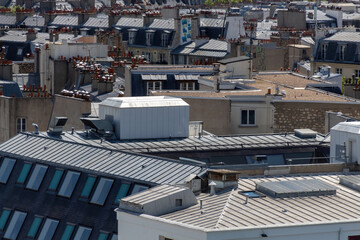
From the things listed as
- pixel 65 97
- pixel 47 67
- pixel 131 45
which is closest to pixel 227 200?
pixel 65 97

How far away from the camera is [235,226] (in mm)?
28703

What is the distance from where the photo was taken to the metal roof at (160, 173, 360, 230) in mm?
29078

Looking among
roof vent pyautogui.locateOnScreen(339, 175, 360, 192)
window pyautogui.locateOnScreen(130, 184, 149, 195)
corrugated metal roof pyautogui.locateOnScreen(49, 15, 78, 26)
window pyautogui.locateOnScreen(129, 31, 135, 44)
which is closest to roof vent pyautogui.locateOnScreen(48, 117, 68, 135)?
window pyautogui.locateOnScreen(130, 184, 149, 195)

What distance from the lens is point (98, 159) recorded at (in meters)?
37.0

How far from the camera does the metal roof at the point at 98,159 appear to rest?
113 feet

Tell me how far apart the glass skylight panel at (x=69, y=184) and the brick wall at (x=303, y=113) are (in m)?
14.8

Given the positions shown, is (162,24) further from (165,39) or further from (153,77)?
(153,77)

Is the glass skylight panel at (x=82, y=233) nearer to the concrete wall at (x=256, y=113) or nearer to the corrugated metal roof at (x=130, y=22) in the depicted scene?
the concrete wall at (x=256, y=113)

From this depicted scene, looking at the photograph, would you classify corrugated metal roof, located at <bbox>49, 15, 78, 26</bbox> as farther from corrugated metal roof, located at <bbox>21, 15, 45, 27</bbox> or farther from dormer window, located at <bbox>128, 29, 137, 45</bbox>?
dormer window, located at <bbox>128, 29, 137, 45</bbox>

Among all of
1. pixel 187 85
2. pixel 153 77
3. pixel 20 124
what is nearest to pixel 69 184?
pixel 20 124

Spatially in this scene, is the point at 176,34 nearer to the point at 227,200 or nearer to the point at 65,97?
the point at 65,97

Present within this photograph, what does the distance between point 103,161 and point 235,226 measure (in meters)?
8.61

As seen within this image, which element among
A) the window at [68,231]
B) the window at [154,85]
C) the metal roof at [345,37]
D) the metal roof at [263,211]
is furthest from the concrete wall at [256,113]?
the metal roof at [345,37]

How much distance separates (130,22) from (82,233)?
65783 millimetres
